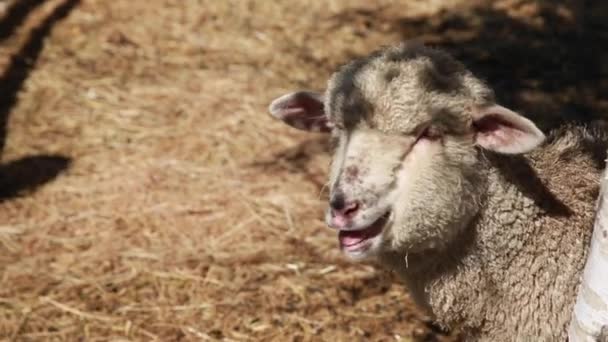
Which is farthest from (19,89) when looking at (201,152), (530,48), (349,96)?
(349,96)

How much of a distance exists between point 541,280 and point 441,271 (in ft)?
1.22

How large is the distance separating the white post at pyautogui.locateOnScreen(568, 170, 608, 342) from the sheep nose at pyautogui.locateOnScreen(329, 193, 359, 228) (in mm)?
Result: 778

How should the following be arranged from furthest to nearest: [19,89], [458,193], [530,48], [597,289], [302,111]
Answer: [530,48], [19,89], [302,111], [458,193], [597,289]

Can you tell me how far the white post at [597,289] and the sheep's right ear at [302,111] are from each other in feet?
3.94

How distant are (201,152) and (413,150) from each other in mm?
3397

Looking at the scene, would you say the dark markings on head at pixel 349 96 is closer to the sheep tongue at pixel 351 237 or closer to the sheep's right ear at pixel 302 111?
the sheep's right ear at pixel 302 111

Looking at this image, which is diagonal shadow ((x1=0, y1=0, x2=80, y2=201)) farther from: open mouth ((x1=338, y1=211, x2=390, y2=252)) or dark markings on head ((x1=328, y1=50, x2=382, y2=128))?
open mouth ((x1=338, y1=211, x2=390, y2=252))

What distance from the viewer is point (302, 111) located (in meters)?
3.57

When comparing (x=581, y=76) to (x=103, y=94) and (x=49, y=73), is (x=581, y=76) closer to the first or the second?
(x=103, y=94)

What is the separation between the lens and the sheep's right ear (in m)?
3.52

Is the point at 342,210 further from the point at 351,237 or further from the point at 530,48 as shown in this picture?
the point at 530,48

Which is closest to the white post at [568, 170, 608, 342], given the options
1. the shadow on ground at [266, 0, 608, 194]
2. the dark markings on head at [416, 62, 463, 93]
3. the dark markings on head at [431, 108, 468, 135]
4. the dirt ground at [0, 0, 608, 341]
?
the dark markings on head at [431, 108, 468, 135]

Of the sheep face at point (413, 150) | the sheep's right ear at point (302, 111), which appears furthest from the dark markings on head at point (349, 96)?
the sheep's right ear at point (302, 111)

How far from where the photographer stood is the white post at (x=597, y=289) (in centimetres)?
262
